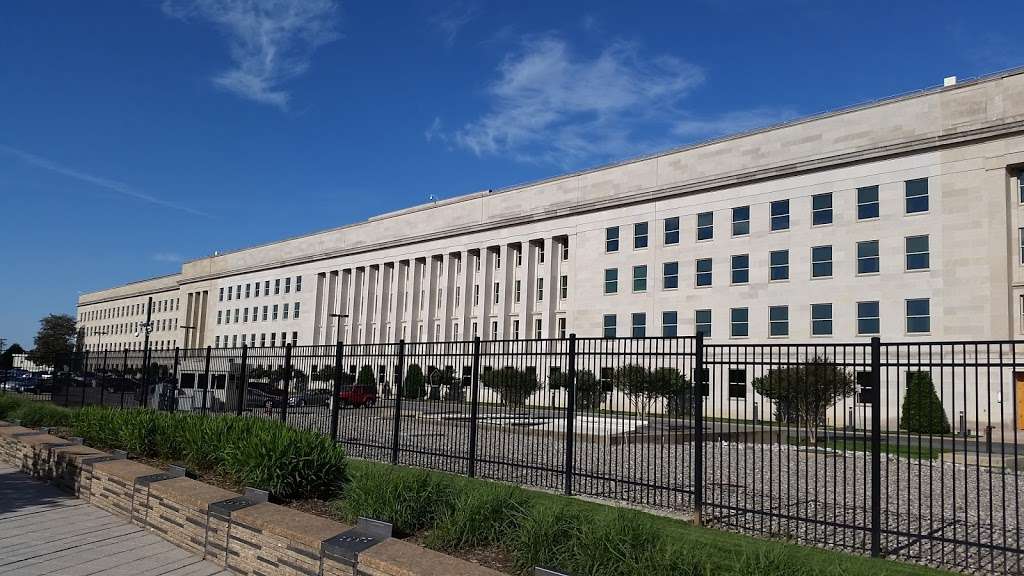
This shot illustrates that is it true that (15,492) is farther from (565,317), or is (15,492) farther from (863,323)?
(565,317)

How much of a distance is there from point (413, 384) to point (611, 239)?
1538 inches

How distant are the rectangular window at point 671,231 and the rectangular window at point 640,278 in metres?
2.44

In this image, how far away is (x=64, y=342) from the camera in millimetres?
125688

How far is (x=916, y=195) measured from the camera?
3900cm

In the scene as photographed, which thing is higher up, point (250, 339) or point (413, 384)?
point (250, 339)

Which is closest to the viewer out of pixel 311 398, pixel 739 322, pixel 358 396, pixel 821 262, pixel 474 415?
pixel 474 415

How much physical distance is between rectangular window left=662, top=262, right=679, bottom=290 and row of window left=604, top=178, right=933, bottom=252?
1485 mm

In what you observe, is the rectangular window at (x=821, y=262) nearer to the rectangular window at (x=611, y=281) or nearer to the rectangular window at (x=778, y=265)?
the rectangular window at (x=778, y=265)

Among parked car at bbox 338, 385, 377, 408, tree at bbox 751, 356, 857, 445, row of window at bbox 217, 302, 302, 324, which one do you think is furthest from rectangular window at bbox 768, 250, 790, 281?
row of window at bbox 217, 302, 302, 324

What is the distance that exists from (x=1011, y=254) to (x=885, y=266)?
5602 millimetres

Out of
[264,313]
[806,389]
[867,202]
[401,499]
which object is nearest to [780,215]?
[867,202]

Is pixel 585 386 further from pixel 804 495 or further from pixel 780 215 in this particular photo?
Result: pixel 780 215

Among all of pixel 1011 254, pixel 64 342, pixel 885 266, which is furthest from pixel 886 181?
pixel 64 342

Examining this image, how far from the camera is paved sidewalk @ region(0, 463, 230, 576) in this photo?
7.96 meters
